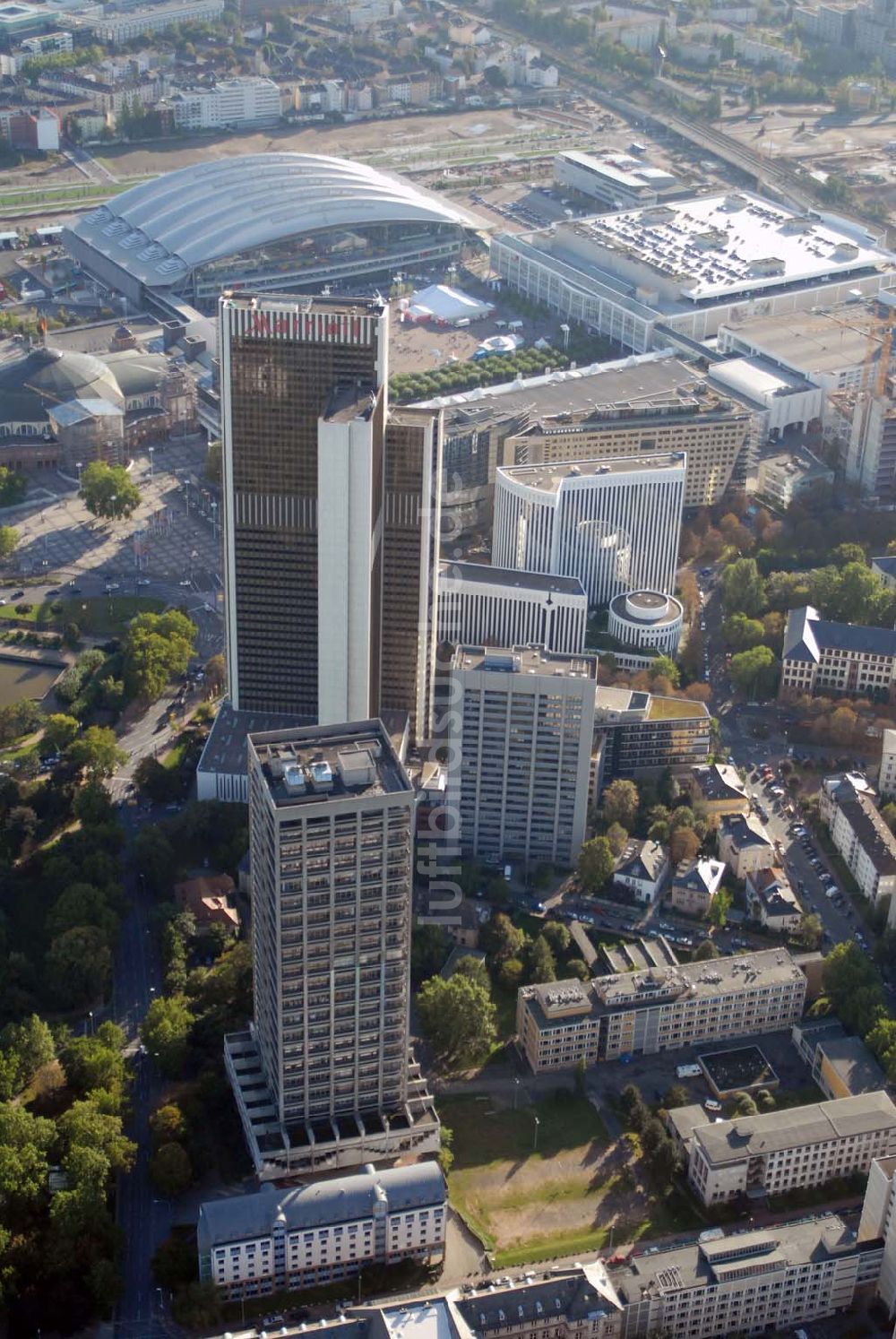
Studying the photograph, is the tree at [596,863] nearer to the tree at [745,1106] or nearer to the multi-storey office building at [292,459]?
the tree at [745,1106]

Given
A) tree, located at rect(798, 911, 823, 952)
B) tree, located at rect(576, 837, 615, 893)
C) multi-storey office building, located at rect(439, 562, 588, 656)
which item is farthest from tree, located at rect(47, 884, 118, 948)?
Result: tree, located at rect(798, 911, 823, 952)

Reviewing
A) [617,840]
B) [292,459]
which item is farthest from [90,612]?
[617,840]

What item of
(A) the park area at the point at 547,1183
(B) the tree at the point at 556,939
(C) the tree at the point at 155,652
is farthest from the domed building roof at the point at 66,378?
(A) the park area at the point at 547,1183

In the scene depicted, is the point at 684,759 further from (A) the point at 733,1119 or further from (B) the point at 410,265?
(B) the point at 410,265

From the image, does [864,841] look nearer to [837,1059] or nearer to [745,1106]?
[837,1059]

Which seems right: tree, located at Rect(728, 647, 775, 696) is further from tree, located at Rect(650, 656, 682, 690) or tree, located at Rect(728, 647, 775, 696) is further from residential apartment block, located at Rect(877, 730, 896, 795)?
residential apartment block, located at Rect(877, 730, 896, 795)

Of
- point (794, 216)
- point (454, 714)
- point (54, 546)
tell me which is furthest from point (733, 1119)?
point (794, 216)

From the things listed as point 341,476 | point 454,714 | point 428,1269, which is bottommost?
point 428,1269

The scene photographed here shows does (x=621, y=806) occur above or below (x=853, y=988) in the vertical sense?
above
